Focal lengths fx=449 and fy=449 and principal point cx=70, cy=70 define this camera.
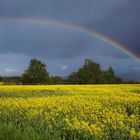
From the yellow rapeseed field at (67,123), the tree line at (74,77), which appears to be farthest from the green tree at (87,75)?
the yellow rapeseed field at (67,123)

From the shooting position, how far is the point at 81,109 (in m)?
14.2

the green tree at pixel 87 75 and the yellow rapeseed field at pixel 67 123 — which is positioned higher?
the green tree at pixel 87 75

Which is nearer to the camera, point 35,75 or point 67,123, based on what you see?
point 67,123

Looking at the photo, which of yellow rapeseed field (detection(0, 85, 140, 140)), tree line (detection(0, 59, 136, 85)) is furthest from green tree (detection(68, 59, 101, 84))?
yellow rapeseed field (detection(0, 85, 140, 140))

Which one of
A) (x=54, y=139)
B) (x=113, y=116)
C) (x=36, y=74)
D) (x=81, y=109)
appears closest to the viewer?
(x=54, y=139)

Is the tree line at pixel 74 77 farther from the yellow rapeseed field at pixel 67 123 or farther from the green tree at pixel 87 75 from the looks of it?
the yellow rapeseed field at pixel 67 123

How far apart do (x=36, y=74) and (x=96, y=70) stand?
10.5 metres

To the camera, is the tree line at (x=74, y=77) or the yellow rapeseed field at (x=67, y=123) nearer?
the yellow rapeseed field at (x=67, y=123)

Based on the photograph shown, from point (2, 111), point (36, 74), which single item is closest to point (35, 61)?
point (36, 74)

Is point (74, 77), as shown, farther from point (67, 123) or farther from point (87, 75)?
point (67, 123)

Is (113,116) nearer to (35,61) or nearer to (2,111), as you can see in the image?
(2,111)

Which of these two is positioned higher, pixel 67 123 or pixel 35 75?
pixel 35 75

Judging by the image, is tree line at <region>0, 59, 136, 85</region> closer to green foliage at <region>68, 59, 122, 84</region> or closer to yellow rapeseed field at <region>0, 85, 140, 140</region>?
green foliage at <region>68, 59, 122, 84</region>

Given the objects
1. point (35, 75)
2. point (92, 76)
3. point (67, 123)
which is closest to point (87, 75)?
point (92, 76)
